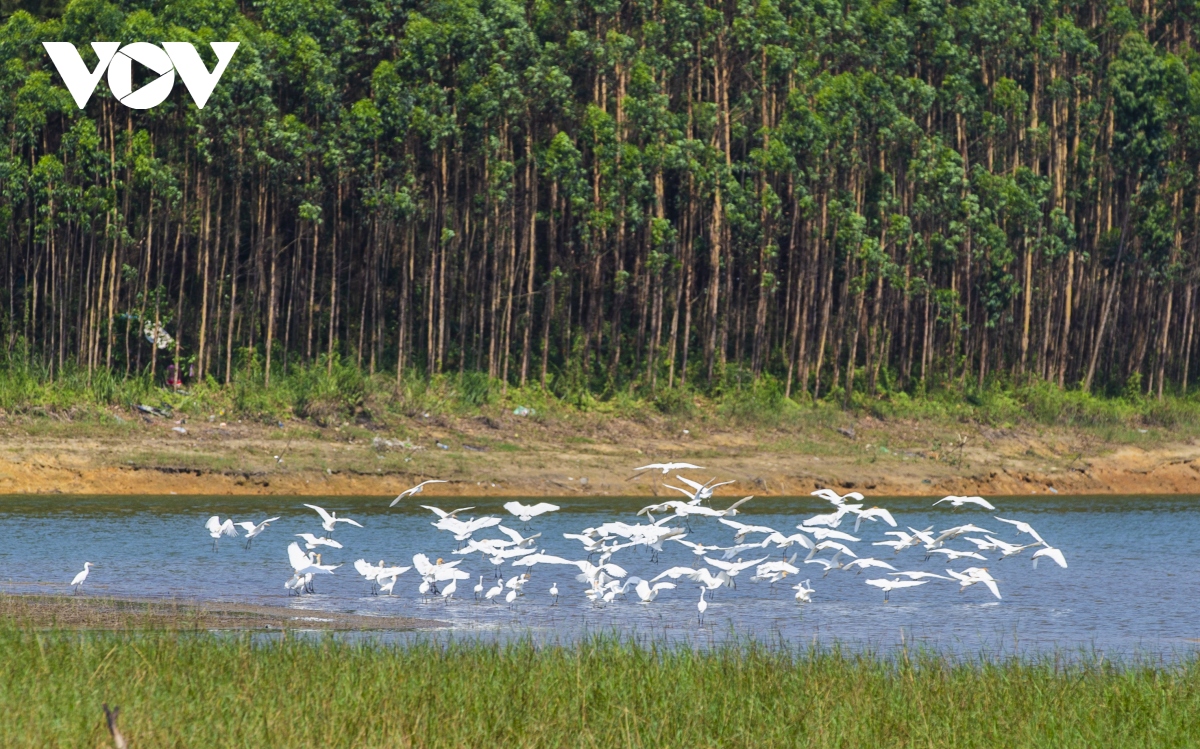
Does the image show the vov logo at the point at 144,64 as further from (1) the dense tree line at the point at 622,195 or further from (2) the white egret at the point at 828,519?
(2) the white egret at the point at 828,519

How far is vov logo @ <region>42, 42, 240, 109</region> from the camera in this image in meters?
30.2

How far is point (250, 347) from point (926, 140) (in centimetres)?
1790

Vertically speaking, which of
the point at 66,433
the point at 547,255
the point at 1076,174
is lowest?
the point at 66,433

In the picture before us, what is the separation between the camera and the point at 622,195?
36.2m

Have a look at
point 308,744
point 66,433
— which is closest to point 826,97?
point 66,433

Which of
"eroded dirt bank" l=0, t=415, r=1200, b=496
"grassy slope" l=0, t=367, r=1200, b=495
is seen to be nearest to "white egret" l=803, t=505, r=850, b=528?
"eroded dirt bank" l=0, t=415, r=1200, b=496

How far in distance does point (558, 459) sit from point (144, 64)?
11105 millimetres

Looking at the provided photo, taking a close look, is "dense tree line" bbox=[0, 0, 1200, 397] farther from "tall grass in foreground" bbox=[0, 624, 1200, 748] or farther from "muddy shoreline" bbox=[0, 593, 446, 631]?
"tall grass in foreground" bbox=[0, 624, 1200, 748]

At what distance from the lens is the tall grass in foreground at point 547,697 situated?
8828 mm

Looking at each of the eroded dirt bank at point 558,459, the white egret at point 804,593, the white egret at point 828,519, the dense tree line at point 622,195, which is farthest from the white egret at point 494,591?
the dense tree line at point 622,195

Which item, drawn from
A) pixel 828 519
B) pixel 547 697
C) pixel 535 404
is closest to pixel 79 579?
pixel 547 697

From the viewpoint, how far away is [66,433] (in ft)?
91.3

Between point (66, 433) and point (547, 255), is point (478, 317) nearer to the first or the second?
point (547, 255)

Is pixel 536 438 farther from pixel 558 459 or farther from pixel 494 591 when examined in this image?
pixel 494 591
